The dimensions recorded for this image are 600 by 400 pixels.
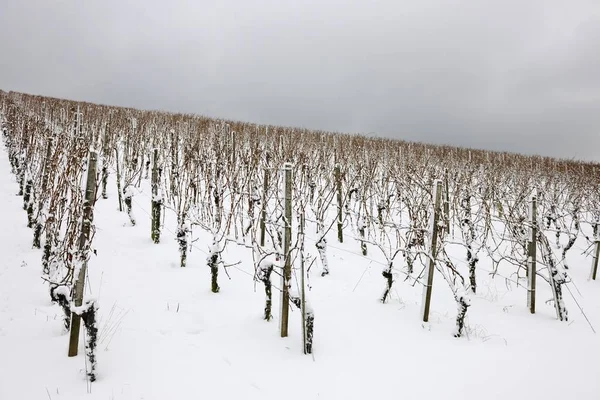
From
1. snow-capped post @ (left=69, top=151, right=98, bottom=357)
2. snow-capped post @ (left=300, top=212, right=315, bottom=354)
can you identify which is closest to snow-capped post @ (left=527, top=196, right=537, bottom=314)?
snow-capped post @ (left=300, top=212, right=315, bottom=354)

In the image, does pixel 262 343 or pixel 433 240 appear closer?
pixel 262 343

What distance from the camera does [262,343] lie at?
3.45 meters

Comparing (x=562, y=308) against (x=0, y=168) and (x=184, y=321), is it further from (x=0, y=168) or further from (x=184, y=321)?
(x=0, y=168)

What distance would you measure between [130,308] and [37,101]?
26.2 m

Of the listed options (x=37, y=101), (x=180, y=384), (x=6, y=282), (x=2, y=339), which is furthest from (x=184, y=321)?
(x=37, y=101)

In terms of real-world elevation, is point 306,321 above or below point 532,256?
below

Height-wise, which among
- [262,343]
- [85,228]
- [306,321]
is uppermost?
[85,228]

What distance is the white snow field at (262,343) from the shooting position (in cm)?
282

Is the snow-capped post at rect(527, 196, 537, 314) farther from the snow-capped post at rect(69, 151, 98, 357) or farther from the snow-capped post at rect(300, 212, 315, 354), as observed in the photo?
the snow-capped post at rect(69, 151, 98, 357)

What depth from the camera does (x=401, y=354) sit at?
3.48 m

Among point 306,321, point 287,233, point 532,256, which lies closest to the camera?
point 306,321

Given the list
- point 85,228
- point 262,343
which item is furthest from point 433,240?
point 85,228

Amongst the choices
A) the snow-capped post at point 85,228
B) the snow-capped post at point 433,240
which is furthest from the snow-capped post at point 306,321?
the snow-capped post at point 85,228

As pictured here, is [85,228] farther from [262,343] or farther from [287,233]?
[262,343]
